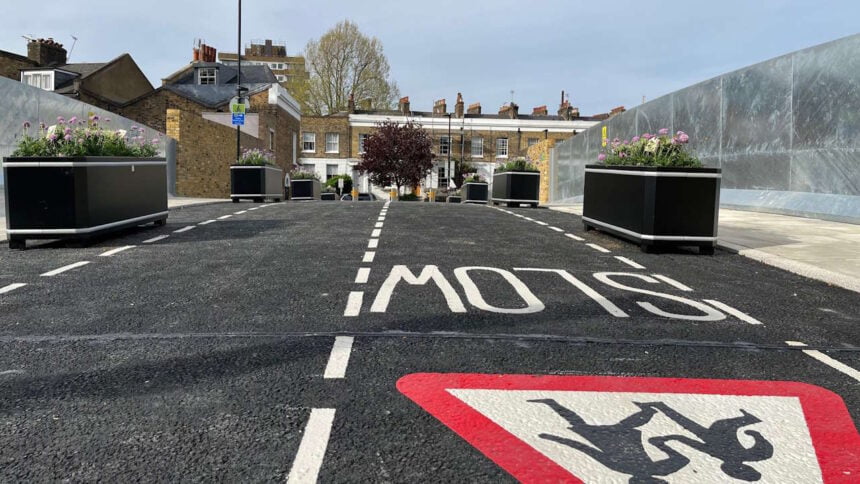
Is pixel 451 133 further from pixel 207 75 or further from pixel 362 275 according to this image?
pixel 362 275

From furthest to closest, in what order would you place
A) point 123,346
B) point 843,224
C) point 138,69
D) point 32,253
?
point 138,69 → point 843,224 → point 32,253 → point 123,346

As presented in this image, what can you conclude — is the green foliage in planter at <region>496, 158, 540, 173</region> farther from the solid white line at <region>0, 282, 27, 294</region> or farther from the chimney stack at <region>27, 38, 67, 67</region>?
the chimney stack at <region>27, 38, 67, 67</region>

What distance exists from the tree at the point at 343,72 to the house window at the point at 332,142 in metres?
2.22

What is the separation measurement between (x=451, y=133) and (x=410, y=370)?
211 feet

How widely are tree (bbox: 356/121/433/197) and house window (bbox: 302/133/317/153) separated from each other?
10646 millimetres

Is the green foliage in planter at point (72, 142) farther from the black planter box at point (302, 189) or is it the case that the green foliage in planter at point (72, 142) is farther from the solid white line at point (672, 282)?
the black planter box at point (302, 189)

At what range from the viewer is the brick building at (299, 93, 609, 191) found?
204 ft

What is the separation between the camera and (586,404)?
321 cm

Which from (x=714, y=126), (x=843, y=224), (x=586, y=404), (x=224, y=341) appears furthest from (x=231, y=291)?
(x=714, y=126)

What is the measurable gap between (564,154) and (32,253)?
87.2 feet

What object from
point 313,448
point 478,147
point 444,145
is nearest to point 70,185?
point 313,448

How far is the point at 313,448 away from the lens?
8.68 ft

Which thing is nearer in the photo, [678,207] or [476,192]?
[678,207]

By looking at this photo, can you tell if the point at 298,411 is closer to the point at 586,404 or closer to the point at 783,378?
the point at 586,404
